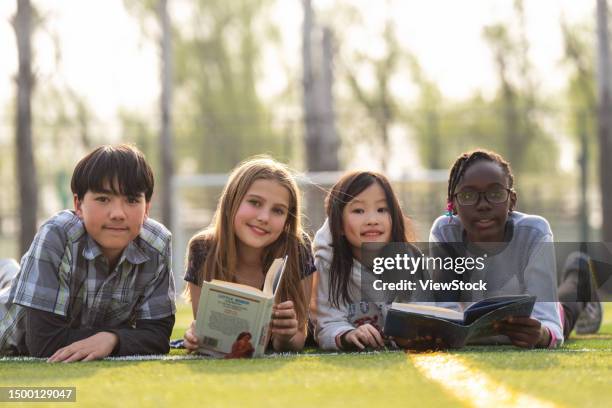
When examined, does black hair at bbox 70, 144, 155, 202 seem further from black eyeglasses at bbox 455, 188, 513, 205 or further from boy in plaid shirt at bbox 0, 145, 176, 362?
black eyeglasses at bbox 455, 188, 513, 205

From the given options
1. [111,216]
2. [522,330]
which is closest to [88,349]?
[111,216]

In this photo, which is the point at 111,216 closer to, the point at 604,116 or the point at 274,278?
the point at 274,278

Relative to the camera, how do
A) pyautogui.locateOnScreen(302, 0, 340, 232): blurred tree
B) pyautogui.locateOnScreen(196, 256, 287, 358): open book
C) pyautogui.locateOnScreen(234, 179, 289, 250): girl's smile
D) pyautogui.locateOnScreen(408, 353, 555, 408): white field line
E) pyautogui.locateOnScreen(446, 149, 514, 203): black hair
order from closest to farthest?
pyautogui.locateOnScreen(408, 353, 555, 408): white field line
pyautogui.locateOnScreen(196, 256, 287, 358): open book
pyautogui.locateOnScreen(234, 179, 289, 250): girl's smile
pyautogui.locateOnScreen(446, 149, 514, 203): black hair
pyautogui.locateOnScreen(302, 0, 340, 232): blurred tree

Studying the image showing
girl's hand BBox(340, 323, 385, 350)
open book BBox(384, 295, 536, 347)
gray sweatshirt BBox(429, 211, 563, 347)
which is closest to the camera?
open book BBox(384, 295, 536, 347)

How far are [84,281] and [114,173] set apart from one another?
1.48 ft

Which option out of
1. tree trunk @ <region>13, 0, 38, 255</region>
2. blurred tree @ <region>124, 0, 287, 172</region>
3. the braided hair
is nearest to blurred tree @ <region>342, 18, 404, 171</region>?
blurred tree @ <region>124, 0, 287, 172</region>

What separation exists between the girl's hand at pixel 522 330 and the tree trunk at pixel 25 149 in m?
9.46

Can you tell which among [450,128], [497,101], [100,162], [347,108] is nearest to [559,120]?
[450,128]

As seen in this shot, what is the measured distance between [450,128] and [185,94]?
8103 millimetres

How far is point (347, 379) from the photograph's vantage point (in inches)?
120

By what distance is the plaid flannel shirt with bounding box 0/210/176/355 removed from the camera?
384 centimetres

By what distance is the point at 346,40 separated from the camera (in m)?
23.3

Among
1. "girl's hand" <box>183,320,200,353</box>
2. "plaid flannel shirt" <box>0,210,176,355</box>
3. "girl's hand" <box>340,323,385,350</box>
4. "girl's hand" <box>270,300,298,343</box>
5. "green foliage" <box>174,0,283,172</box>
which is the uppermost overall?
"green foliage" <box>174,0,283,172</box>

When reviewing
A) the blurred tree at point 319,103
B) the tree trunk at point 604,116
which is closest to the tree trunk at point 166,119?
the blurred tree at point 319,103
